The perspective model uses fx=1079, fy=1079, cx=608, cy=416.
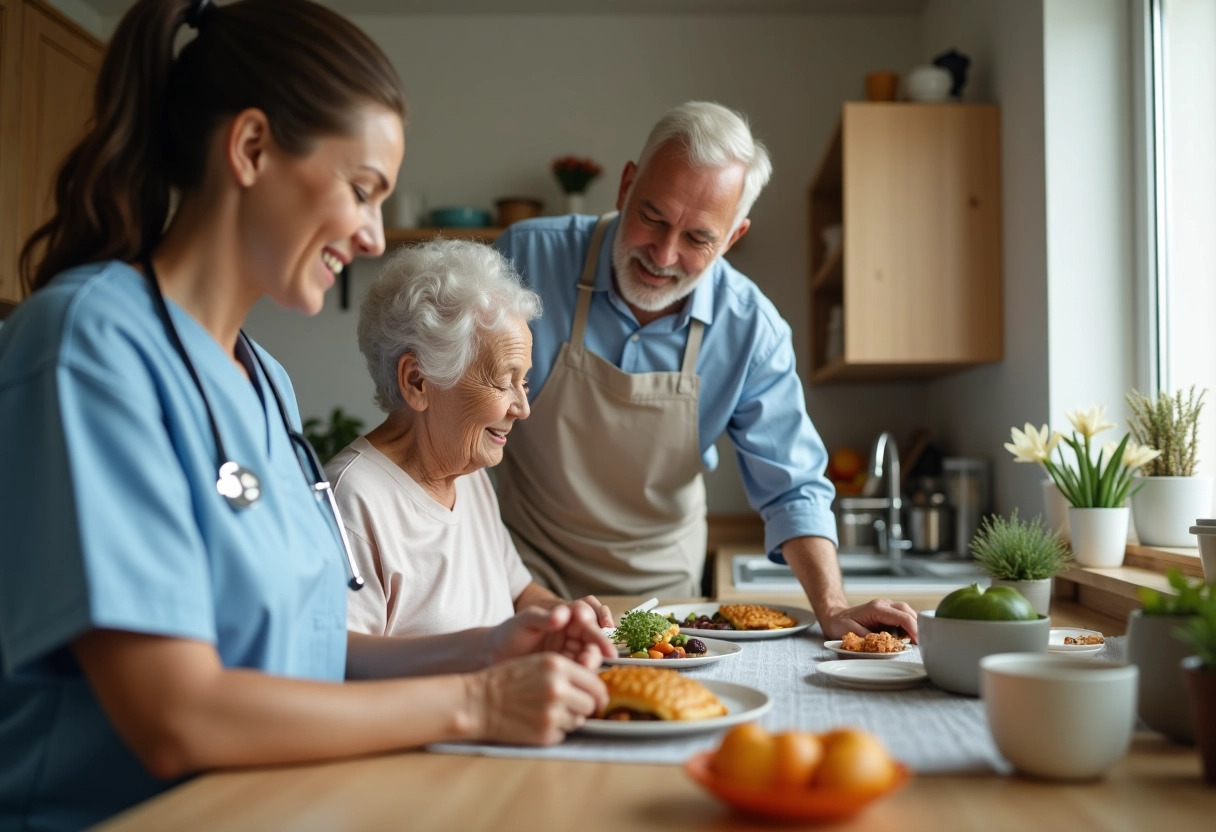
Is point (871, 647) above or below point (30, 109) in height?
below

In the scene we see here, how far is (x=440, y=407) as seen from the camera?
165 centimetres

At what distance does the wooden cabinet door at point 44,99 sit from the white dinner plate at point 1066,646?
3.24 metres

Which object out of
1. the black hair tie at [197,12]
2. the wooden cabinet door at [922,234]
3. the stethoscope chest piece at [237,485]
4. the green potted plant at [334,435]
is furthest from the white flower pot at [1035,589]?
the green potted plant at [334,435]

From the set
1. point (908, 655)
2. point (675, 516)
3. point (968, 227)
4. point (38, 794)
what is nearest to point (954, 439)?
point (968, 227)

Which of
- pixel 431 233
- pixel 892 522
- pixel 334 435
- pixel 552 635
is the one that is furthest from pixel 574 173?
pixel 552 635

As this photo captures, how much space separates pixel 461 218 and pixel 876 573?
81.3 inches

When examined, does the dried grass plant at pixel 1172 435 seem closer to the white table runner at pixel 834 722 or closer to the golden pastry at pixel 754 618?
the white table runner at pixel 834 722

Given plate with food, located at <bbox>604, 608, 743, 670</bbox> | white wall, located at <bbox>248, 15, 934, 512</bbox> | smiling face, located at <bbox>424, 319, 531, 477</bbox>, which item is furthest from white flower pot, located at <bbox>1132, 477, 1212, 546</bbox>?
white wall, located at <bbox>248, 15, 934, 512</bbox>

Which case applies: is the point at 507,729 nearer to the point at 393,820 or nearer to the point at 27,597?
the point at 393,820

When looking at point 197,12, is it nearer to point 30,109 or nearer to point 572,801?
point 572,801

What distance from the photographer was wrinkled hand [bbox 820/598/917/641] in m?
1.58

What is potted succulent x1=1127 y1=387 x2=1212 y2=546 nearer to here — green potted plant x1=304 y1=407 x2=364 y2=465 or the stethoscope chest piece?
the stethoscope chest piece

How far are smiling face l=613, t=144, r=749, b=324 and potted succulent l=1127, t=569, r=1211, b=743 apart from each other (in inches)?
48.5

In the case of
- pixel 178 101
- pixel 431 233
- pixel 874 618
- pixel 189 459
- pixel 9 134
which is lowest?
pixel 874 618
